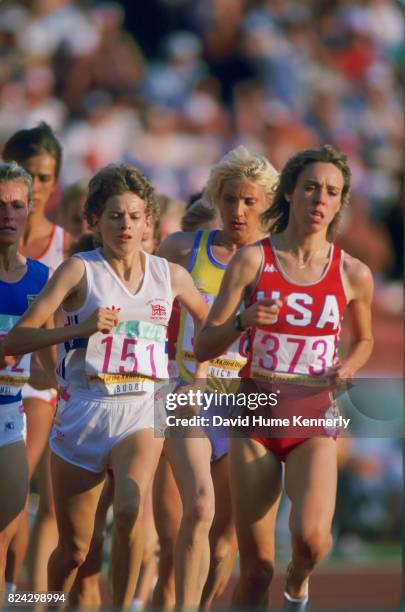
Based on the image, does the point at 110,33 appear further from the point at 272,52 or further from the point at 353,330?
the point at 353,330

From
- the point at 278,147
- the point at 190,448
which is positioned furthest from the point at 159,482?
the point at 278,147

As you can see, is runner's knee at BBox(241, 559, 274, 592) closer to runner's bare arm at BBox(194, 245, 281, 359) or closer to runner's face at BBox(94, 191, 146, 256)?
runner's bare arm at BBox(194, 245, 281, 359)

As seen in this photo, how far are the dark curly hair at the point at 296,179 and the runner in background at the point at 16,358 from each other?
100 centimetres

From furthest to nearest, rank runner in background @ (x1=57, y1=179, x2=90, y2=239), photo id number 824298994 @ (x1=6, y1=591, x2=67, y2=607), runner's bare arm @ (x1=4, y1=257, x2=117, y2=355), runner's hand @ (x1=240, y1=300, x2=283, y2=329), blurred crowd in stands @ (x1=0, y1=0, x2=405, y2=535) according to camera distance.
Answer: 1. blurred crowd in stands @ (x1=0, y1=0, x2=405, y2=535)
2. runner in background @ (x1=57, y1=179, x2=90, y2=239)
3. photo id number 824298994 @ (x1=6, y1=591, x2=67, y2=607)
4. runner's bare arm @ (x1=4, y1=257, x2=117, y2=355)
5. runner's hand @ (x1=240, y1=300, x2=283, y2=329)

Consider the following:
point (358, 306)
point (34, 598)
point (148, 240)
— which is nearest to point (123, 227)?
point (358, 306)

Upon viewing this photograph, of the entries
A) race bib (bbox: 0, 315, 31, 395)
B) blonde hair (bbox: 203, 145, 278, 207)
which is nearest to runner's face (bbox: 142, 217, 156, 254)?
blonde hair (bbox: 203, 145, 278, 207)

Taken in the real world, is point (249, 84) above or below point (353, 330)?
above

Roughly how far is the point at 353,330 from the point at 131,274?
91cm

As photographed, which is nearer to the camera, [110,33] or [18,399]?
[18,399]

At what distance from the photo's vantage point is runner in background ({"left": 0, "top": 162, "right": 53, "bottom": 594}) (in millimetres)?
5199

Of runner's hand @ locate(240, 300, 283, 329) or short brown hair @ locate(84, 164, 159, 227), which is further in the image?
short brown hair @ locate(84, 164, 159, 227)

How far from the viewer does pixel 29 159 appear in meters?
6.64

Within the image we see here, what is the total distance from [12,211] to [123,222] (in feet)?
1.79

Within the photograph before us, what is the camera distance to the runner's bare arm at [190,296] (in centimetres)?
530
